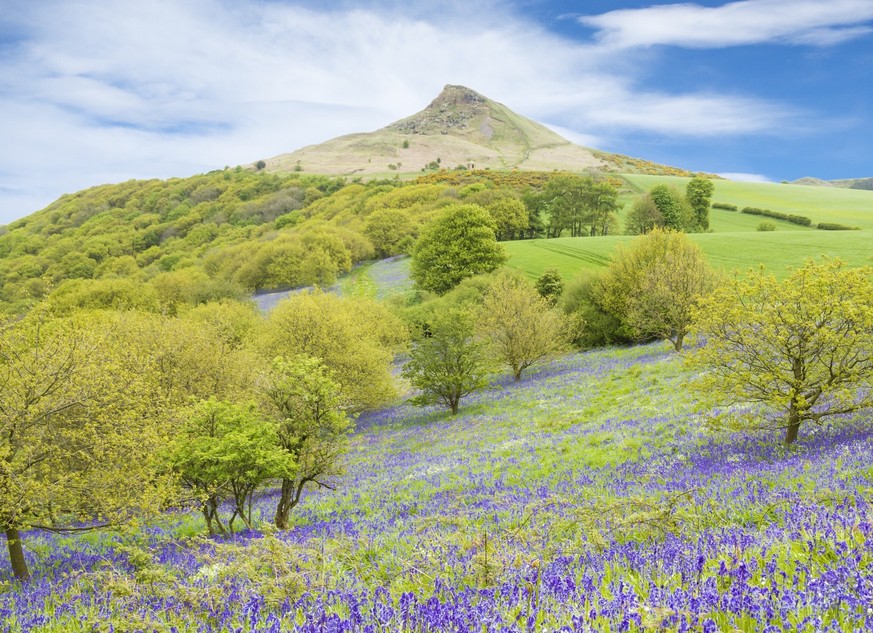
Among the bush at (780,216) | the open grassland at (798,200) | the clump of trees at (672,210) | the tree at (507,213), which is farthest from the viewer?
the open grassland at (798,200)

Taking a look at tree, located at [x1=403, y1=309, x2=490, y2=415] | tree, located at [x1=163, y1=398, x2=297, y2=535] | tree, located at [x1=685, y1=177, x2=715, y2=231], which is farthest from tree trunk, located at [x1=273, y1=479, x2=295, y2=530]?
tree, located at [x1=685, y1=177, x2=715, y2=231]

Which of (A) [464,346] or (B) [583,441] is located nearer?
(B) [583,441]

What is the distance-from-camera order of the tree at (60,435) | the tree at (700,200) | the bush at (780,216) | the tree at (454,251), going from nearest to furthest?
the tree at (60,435), the tree at (454,251), the bush at (780,216), the tree at (700,200)

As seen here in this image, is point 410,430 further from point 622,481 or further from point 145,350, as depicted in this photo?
point 622,481

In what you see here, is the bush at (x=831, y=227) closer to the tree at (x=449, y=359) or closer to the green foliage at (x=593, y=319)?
the green foliage at (x=593, y=319)

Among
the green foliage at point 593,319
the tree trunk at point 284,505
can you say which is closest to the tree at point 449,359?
the green foliage at point 593,319

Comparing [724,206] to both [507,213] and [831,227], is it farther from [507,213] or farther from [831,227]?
[507,213]

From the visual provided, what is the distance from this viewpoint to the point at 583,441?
64.8 feet

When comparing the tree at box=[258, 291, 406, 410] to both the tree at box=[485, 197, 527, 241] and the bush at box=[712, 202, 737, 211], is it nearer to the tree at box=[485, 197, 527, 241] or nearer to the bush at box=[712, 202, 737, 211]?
the tree at box=[485, 197, 527, 241]

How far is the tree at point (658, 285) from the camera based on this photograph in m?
35.3

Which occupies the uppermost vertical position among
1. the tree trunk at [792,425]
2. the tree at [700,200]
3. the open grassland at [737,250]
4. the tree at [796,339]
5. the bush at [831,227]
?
the tree at [700,200]

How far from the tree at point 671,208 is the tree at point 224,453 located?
9719 cm

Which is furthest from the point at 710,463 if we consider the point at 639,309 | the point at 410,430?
the point at 639,309

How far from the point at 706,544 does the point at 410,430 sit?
89.8 ft
